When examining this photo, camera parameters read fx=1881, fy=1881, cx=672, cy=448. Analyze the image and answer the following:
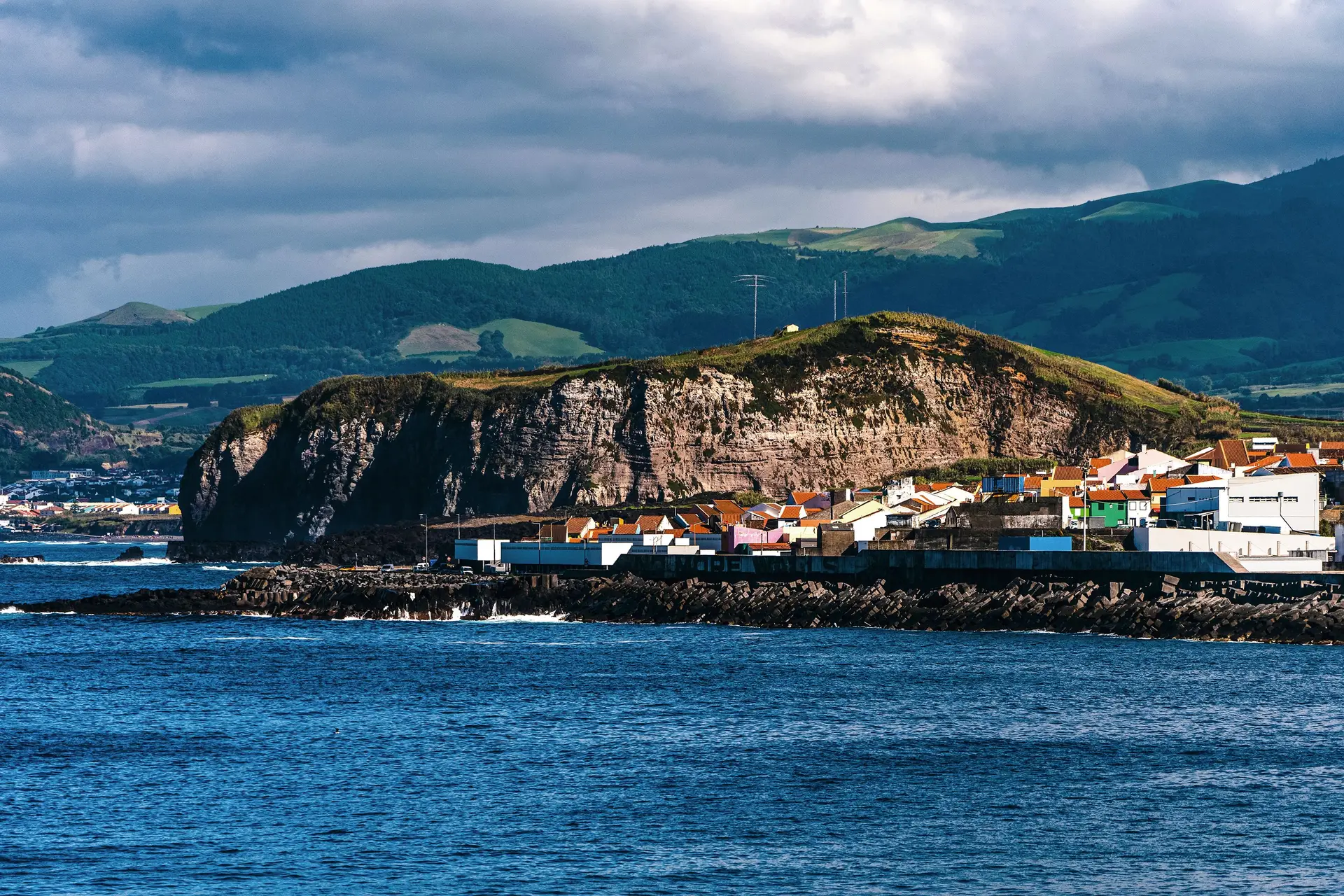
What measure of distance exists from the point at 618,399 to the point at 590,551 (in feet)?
206

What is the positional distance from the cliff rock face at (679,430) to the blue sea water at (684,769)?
90.8 m

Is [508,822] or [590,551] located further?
[590,551]

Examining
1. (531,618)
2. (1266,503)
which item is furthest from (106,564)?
(1266,503)

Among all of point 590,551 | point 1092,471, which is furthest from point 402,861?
point 1092,471

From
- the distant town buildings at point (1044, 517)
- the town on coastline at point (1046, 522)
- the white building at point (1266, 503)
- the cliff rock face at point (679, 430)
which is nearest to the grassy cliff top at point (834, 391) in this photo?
the cliff rock face at point (679, 430)

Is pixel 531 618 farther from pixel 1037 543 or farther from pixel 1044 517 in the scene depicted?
pixel 1044 517

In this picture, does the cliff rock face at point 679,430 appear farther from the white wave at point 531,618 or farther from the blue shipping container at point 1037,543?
the blue shipping container at point 1037,543

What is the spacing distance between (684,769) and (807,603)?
45510 millimetres

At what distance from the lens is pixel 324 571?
137625 millimetres

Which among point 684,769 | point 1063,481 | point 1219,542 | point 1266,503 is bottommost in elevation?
point 684,769

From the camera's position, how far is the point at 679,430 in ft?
585

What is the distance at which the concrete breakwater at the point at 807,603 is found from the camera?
276 feet

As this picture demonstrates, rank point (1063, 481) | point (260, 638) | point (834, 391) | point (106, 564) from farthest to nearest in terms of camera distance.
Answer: point (106, 564)
point (834, 391)
point (1063, 481)
point (260, 638)

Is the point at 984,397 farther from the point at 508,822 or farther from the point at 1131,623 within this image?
the point at 508,822
